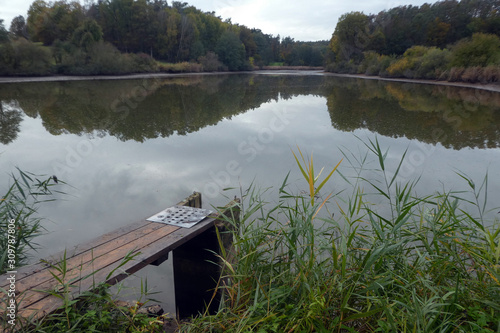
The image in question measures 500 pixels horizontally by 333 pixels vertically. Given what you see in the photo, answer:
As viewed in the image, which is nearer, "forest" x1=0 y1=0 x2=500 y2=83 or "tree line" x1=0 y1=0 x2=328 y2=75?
"forest" x1=0 y1=0 x2=500 y2=83

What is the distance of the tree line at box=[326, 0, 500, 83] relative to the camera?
2461 cm

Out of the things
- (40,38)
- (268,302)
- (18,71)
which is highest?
(40,38)

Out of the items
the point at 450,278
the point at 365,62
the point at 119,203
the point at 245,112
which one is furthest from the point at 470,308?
the point at 365,62

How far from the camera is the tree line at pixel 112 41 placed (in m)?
24.3

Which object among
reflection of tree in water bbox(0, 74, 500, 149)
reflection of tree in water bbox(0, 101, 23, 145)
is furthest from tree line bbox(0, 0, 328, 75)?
reflection of tree in water bbox(0, 101, 23, 145)

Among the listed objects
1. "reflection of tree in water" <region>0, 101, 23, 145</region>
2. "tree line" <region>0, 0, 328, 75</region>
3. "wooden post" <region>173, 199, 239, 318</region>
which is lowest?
"wooden post" <region>173, 199, 239, 318</region>

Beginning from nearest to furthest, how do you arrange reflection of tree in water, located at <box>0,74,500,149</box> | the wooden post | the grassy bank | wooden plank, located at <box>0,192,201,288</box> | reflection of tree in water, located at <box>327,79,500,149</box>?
the grassy bank, wooden plank, located at <box>0,192,201,288</box>, the wooden post, reflection of tree in water, located at <box>327,79,500,149</box>, reflection of tree in water, located at <box>0,74,500,149</box>

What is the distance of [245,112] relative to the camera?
12.9m

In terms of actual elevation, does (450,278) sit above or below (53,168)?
above

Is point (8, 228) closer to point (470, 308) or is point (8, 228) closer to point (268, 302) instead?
point (268, 302)

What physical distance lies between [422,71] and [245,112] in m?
22.2

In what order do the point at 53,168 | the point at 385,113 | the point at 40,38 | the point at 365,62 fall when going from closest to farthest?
the point at 53,168 → the point at 385,113 → the point at 40,38 → the point at 365,62

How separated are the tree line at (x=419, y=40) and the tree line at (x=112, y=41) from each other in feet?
52.9

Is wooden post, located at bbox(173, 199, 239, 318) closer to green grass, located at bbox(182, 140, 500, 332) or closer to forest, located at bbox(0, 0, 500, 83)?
green grass, located at bbox(182, 140, 500, 332)
